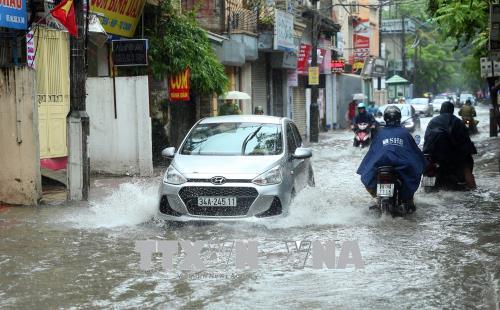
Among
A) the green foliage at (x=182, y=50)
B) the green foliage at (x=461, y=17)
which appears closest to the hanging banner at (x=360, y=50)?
the green foliage at (x=182, y=50)

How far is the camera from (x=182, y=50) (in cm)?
1908

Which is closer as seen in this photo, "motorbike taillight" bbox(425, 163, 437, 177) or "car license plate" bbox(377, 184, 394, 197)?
"car license plate" bbox(377, 184, 394, 197)

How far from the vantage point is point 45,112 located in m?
16.0

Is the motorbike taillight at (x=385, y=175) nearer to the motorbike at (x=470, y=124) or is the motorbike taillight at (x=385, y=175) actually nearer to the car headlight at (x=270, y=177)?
the car headlight at (x=270, y=177)

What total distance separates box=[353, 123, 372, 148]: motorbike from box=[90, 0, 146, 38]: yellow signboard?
8.08 metres

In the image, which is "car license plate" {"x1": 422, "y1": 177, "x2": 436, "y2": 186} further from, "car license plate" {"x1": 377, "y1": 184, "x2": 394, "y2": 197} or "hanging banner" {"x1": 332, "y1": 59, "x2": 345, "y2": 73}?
"hanging banner" {"x1": 332, "y1": 59, "x2": 345, "y2": 73}

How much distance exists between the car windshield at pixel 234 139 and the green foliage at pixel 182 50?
26.2 ft

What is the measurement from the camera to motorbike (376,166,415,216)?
34.7 ft

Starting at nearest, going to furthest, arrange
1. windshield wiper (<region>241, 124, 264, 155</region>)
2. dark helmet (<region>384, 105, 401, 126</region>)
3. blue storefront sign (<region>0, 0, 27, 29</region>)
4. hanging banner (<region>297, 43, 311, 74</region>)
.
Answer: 1. windshield wiper (<region>241, 124, 264, 155</region>)
2. dark helmet (<region>384, 105, 401, 126</region>)
3. blue storefront sign (<region>0, 0, 27, 29</region>)
4. hanging banner (<region>297, 43, 311, 74</region>)

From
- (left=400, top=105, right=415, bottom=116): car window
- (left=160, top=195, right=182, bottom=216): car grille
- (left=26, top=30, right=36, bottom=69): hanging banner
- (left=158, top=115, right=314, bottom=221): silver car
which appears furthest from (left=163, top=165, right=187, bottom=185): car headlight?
(left=400, top=105, right=415, bottom=116): car window

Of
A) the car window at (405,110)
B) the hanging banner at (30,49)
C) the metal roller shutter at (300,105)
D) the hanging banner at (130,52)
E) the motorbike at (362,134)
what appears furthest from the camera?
the metal roller shutter at (300,105)

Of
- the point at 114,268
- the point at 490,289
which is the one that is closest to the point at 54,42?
the point at 114,268

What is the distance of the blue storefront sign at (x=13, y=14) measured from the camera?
12031 mm

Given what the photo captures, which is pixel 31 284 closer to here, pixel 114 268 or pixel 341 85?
pixel 114 268
